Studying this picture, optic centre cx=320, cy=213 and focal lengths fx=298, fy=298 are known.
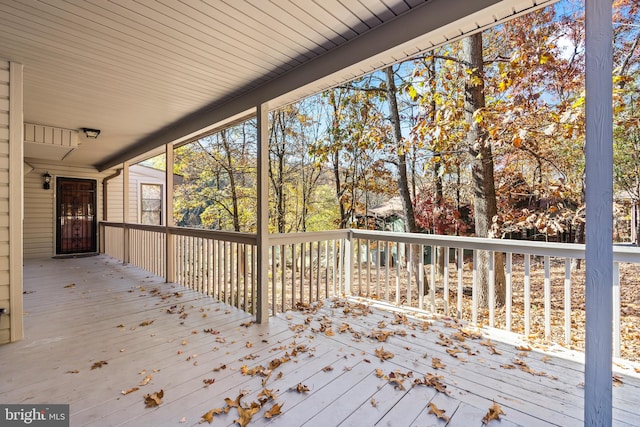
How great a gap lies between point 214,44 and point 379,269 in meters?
3.19

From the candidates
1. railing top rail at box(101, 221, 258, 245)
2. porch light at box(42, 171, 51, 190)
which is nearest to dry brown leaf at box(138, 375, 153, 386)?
railing top rail at box(101, 221, 258, 245)

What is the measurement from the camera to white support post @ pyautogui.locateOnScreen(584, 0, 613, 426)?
1458 millimetres

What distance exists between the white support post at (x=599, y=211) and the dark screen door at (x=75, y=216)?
10.6 metres

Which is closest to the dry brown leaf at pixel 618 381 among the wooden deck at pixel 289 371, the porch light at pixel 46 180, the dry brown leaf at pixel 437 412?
the wooden deck at pixel 289 371

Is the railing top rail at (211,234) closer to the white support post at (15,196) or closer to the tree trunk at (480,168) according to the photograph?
the white support post at (15,196)

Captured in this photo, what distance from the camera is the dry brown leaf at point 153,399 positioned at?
1.98 meters


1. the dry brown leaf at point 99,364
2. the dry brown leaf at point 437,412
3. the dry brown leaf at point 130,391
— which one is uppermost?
the dry brown leaf at point 437,412

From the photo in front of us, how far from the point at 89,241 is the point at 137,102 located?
21.9 feet

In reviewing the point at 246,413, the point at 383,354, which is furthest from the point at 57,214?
the point at 383,354

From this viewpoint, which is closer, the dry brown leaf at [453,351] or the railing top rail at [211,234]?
the dry brown leaf at [453,351]

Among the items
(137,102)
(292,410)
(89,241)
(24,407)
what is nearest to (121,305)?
(24,407)

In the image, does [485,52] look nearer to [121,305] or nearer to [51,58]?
[51,58]

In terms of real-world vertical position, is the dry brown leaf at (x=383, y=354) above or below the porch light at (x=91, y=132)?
below

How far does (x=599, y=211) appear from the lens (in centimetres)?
148
